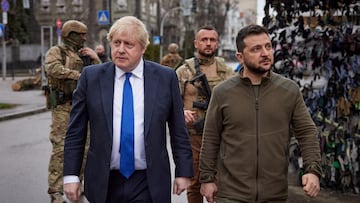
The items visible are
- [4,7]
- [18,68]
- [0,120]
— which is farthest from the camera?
[18,68]

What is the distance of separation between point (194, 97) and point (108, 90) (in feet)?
5.99

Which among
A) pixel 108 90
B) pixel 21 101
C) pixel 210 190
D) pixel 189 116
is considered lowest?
pixel 21 101

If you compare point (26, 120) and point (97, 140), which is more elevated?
point (97, 140)

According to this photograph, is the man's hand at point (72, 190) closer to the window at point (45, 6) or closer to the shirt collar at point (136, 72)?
the shirt collar at point (136, 72)

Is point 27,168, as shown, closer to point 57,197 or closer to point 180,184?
point 57,197

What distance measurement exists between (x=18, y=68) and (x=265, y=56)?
140ft

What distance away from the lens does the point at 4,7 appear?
25578 mm

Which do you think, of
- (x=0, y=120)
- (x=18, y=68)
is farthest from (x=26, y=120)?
(x=18, y=68)

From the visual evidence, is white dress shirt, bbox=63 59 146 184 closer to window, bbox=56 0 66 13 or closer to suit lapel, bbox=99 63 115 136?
suit lapel, bbox=99 63 115 136

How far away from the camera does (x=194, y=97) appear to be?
5.08m

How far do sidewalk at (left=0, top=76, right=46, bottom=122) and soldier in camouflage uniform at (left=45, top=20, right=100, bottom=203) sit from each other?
353 inches

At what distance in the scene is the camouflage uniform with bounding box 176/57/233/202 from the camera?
501 cm

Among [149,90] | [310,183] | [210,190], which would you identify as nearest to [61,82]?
[149,90]

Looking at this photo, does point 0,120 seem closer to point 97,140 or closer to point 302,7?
point 302,7
